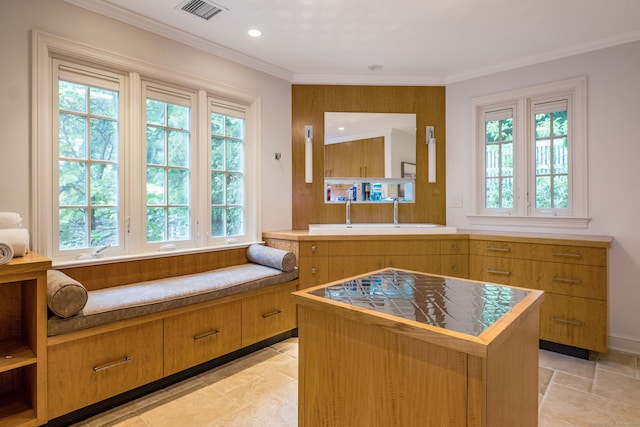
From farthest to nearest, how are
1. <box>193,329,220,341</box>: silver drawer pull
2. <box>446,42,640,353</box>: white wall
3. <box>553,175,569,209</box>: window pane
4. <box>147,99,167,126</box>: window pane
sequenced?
<box>553,175,569,209</box>: window pane
<box>446,42,640,353</box>: white wall
<box>147,99,167,126</box>: window pane
<box>193,329,220,341</box>: silver drawer pull

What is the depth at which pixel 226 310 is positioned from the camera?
253 centimetres

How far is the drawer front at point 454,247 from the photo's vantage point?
10.5 ft

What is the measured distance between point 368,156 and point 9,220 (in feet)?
9.55

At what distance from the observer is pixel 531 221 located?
129 inches

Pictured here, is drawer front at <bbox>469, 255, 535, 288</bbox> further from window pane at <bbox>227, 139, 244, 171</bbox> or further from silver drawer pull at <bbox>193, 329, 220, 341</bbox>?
window pane at <bbox>227, 139, 244, 171</bbox>

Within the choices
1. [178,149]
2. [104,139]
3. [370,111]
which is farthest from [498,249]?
[104,139]

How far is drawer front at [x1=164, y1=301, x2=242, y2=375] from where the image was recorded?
7.29ft

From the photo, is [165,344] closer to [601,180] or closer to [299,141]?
[299,141]

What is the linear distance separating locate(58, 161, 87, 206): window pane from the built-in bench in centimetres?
47

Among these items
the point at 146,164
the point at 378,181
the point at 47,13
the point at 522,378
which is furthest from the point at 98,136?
the point at 522,378

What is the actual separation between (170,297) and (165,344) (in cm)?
30

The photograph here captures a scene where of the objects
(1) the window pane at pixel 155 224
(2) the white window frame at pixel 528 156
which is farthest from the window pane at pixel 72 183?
(2) the white window frame at pixel 528 156

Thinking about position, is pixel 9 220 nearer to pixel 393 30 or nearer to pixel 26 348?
pixel 26 348

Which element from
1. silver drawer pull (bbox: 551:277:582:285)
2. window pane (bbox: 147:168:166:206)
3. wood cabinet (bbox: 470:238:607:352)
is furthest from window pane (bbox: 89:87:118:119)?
silver drawer pull (bbox: 551:277:582:285)
